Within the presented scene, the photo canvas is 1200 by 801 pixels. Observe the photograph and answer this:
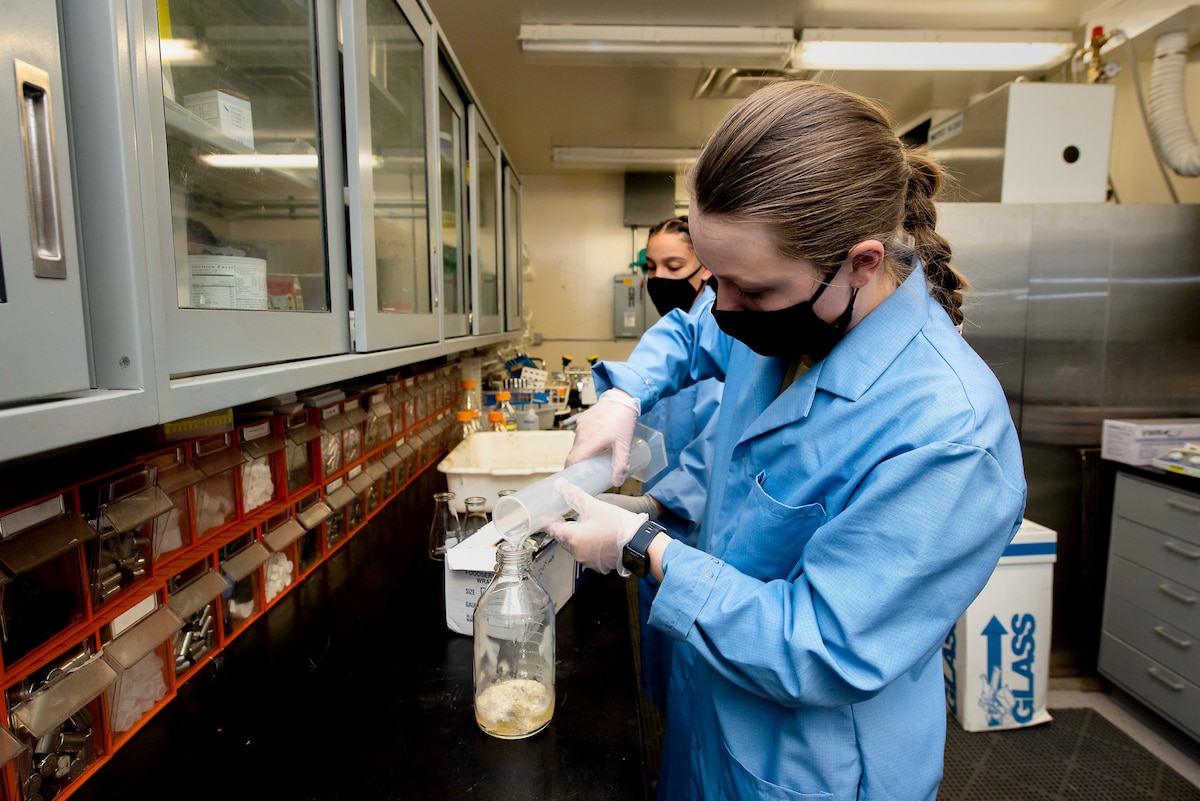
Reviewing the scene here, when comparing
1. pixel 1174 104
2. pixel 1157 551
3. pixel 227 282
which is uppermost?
pixel 1174 104

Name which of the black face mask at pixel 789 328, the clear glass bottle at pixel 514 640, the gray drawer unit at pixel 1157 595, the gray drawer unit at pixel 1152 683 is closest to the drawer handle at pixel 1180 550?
the gray drawer unit at pixel 1157 595

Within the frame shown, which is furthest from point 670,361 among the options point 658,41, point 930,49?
point 930,49

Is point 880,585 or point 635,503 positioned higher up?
point 880,585

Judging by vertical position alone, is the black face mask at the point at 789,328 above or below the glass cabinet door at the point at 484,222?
below

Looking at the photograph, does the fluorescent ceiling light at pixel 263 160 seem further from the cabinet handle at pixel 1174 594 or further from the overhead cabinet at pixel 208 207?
the cabinet handle at pixel 1174 594

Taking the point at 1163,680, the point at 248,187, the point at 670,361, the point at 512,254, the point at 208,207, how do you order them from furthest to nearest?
the point at 512,254 < the point at 1163,680 < the point at 670,361 < the point at 248,187 < the point at 208,207

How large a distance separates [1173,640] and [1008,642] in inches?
21.2

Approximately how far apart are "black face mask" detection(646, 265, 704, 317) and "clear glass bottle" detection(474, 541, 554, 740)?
4.00ft

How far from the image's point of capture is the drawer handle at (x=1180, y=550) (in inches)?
78.9

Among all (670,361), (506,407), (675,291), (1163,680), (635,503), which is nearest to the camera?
(670,361)

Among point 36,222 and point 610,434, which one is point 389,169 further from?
point 36,222

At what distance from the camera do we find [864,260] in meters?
0.77

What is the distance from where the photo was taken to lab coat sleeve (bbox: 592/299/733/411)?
→ 128cm

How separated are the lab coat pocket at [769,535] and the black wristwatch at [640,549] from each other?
0.40 ft
